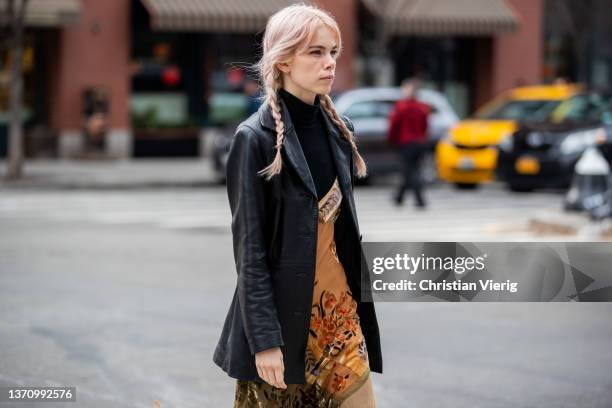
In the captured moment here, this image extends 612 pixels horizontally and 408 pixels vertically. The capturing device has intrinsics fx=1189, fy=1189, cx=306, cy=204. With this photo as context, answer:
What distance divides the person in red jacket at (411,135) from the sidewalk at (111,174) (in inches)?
213

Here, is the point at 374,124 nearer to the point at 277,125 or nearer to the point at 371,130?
the point at 371,130

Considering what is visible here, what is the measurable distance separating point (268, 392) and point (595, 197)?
34.3 ft

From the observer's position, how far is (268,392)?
11.8ft

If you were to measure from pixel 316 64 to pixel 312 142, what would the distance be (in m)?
0.25

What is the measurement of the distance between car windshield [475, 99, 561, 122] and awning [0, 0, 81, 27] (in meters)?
8.78

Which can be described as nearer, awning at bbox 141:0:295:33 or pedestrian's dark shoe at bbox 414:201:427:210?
pedestrian's dark shoe at bbox 414:201:427:210

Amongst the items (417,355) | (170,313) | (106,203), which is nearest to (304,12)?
(417,355)

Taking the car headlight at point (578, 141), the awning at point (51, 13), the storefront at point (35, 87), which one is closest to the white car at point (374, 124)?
the car headlight at point (578, 141)

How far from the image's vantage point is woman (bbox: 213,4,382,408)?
343 centimetres

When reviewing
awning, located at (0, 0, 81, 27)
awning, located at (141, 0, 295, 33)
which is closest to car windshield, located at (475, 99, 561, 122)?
awning, located at (141, 0, 295, 33)

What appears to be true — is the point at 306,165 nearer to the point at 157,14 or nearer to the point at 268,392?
the point at 268,392

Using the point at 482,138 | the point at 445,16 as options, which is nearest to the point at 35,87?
the point at 445,16

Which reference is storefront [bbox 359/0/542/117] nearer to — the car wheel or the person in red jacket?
the car wheel

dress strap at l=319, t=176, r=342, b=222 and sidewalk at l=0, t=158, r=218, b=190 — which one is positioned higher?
dress strap at l=319, t=176, r=342, b=222
